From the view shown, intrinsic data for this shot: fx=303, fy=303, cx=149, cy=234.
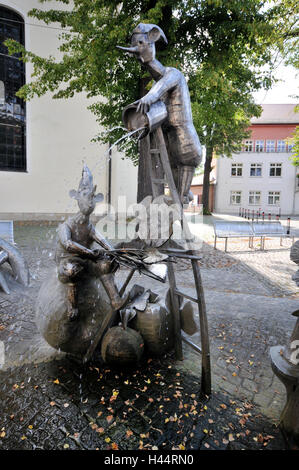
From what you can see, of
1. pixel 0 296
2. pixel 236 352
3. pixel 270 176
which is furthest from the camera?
pixel 270 176

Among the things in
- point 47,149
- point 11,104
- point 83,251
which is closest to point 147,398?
point 83,251

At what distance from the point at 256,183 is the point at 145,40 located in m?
32.6

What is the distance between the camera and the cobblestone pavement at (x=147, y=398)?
77.6 inches

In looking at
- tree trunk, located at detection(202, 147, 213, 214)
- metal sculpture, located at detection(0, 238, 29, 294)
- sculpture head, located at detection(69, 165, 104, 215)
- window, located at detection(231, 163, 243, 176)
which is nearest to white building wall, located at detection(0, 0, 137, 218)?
tree trunk, located at detection(202, 147, 213, 214)

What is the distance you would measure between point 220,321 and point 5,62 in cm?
1637

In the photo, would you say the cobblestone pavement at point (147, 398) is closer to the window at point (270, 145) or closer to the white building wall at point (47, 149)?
the white building wall at point (47, 149)

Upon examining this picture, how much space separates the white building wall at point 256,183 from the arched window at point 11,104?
22.1m

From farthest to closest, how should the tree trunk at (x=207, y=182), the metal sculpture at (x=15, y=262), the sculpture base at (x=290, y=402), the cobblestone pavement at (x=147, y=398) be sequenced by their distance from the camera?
the tree trunk at (x=207, y=182) → the metal sculpture at (x=15, y=262) → the cobblestone pavement at (x=147, y=398) → the sculpture base at (x=290, y=402)

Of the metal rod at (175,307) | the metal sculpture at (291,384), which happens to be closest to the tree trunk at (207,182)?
the metal rod at (175,307)

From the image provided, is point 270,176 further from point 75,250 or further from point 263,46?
point 75,250

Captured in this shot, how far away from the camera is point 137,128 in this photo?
2213 mm

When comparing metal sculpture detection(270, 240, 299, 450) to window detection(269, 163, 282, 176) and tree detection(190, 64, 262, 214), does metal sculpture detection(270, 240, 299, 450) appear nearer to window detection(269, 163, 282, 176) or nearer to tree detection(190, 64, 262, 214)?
tree detection(190, 64, 262, 214)

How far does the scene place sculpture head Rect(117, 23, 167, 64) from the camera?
2255mm
